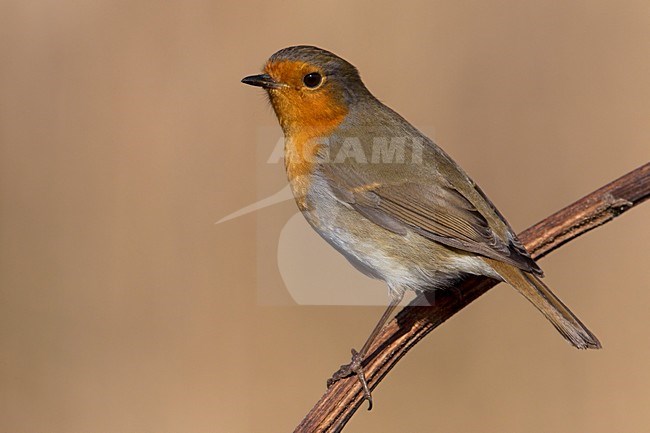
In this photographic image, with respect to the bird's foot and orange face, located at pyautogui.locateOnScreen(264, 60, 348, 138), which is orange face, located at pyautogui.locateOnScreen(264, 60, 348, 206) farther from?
the bird's foot

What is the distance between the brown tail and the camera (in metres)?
2.52

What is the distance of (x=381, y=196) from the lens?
113 inches

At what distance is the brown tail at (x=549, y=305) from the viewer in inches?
99.0

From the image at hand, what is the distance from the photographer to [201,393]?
13.6 ft

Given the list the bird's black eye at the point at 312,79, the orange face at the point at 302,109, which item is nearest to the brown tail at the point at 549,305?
the orange face at the point at 302,109

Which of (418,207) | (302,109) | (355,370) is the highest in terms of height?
(302,109)

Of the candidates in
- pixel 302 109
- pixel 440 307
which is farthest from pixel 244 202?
pixel 440 307

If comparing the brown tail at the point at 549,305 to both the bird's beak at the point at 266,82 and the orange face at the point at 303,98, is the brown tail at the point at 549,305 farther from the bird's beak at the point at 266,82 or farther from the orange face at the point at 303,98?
the bird's beak at the point at 266,82

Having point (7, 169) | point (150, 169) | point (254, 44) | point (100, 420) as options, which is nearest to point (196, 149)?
point (150, 169)

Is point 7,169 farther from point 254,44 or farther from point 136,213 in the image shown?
point 254,44

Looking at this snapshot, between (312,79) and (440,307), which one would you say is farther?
(312,79)

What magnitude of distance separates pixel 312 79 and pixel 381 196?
45 centimetres

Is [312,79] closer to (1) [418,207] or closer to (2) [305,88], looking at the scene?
(2) [305,88]

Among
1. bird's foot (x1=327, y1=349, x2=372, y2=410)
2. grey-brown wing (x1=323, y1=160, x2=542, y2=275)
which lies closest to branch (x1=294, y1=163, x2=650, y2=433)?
bird's foot (x1=327, y1=349, x2=372, y2=410)
